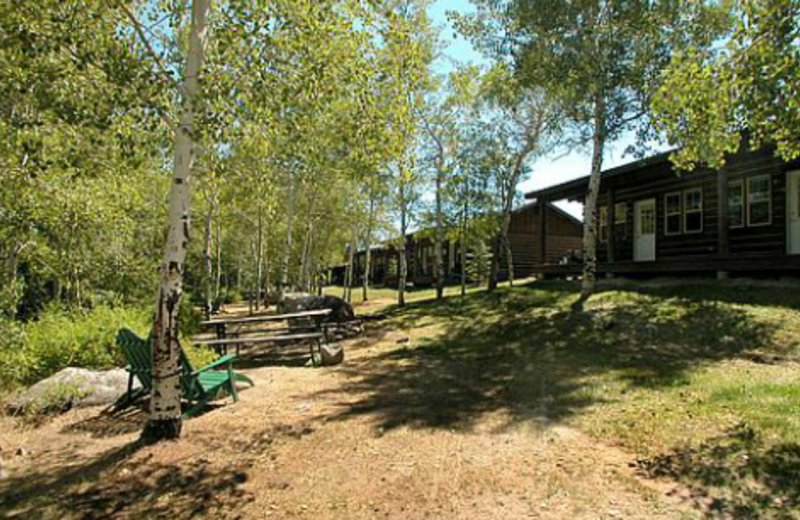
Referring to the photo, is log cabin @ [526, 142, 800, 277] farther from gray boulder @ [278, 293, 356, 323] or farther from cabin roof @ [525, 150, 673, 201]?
gray boulder @ [278, 293, 356, 323]

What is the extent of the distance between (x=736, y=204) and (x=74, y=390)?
18.1 m

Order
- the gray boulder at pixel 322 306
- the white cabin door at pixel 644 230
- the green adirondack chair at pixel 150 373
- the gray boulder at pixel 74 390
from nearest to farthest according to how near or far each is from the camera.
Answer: the green adirondack chair at pixel 150 373 < the gray boulder at pixel 74 390 < the gray boulder at pixel 322 306 < the white cabin door at pixel 644 230

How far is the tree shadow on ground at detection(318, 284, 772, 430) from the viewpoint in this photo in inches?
247

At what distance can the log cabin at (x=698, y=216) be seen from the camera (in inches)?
540

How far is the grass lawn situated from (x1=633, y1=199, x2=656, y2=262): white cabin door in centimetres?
445

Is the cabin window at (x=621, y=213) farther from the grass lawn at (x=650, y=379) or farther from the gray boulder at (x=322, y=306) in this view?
the gray boulder at (x=322, y=306)

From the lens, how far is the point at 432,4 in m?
19.4

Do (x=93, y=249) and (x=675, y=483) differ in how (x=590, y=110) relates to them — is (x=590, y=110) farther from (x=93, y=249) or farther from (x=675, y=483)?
(x=93, y=249)

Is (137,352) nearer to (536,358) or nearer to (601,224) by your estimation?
(536,358)

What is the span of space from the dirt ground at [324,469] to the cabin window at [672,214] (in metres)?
14.0

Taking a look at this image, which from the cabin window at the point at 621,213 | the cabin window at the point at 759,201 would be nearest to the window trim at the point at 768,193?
the cabin window at the point at 759,201

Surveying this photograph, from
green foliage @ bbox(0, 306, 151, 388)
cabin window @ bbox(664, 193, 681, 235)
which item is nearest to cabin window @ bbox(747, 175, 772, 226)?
cabin window @ bbox(664, 193, 681, 235)

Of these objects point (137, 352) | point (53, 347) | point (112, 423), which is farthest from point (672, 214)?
point (53, 347)

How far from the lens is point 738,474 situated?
398cm
